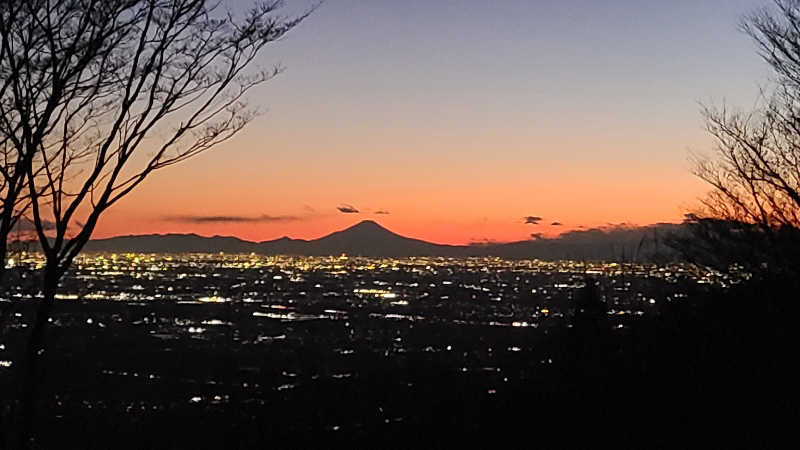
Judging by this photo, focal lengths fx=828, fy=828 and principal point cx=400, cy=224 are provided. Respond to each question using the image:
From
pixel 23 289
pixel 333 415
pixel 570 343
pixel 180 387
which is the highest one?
pixel 23 289

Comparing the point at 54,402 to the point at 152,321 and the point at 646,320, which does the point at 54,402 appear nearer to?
the point at 646,320

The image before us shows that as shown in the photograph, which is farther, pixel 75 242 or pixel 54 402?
pixel 54 402

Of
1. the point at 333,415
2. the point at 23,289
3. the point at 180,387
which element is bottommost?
the point at 180,387

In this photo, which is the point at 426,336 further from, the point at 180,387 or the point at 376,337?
the point at 180,387

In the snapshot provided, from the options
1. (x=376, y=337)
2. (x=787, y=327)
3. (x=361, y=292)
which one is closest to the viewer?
(x=787, y=327)

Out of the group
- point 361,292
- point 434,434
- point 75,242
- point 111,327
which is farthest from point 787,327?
point 361,292

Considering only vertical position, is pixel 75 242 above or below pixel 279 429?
above

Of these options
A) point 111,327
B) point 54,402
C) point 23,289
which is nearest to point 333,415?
point 23,289

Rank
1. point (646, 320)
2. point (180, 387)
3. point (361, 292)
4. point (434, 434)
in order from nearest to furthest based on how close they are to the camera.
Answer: point (434, 434), point (646, 320), point (180, 387), point (361, 292)

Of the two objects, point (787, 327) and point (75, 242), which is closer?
point (75, 242)
